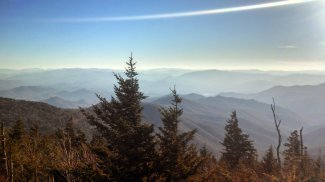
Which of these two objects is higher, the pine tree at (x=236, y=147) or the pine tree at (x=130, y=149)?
the pine tree at (x=130, y=149)

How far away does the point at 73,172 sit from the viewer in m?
10.5

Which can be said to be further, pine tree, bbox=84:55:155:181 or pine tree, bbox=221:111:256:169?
pine tree, bbox=221:111:256:169

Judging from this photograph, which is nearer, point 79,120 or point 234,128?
point 234,128

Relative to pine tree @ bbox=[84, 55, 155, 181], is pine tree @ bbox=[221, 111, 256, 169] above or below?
below

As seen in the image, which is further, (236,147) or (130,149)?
(236,147)

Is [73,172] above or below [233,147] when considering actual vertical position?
above

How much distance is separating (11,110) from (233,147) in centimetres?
10221

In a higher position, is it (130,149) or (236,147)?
(130,149)

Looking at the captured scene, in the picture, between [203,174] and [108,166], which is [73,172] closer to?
[108,166]

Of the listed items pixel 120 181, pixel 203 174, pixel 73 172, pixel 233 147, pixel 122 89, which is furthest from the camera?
pixel 233 147

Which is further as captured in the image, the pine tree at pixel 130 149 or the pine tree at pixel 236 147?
the pine tree at pixel 236 147

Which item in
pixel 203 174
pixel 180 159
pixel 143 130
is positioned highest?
pixel 143 130

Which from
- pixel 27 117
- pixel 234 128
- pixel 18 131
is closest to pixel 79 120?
pixel 27 117

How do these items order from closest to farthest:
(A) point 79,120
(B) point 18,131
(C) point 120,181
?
(C) point 120,181 < (B) point 18,131 < (A) point 79,120
